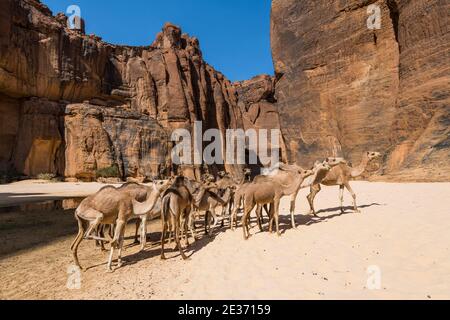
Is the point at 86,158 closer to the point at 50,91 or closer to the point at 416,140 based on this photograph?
the point at 50,91

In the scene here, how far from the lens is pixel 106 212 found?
702 centimetres

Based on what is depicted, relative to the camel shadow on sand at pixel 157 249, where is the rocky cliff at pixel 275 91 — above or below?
above

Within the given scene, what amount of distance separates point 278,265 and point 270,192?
12.6 ft

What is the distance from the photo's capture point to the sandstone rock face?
2184cm

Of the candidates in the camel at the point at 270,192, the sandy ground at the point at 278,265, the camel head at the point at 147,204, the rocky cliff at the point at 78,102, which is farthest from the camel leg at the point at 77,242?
the rocky cliff at the point at 78,102

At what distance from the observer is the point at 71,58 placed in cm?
5134

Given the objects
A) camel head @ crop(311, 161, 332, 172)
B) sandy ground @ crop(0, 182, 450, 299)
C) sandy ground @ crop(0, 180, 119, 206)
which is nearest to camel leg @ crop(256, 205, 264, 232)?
sandy ground @ crop(0, 182, 450, 299)

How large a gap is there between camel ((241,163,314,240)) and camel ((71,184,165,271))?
3.35 m

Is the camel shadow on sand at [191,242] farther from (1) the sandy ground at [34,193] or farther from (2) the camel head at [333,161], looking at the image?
(1) the sandy ground at [34,193]

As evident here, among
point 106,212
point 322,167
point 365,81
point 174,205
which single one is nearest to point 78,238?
point 106,212

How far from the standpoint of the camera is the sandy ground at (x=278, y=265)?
467 cm

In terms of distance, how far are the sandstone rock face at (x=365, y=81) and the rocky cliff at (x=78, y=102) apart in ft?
85.2

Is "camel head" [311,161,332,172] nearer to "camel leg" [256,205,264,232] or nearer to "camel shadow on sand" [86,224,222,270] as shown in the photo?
"camel leg" [256,205,264,232]

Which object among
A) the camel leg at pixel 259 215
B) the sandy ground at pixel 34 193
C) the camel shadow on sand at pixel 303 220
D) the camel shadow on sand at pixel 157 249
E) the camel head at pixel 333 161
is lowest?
the sandy ground at pixel 34 193
